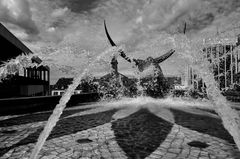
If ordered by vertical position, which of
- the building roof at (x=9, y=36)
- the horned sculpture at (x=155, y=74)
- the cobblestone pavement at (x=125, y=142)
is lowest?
the cobblestone pavement at (x=125, y=142)

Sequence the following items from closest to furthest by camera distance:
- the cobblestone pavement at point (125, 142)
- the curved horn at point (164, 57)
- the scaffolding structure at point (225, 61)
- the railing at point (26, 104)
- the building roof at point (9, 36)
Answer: the cobblestone pavement at point (125, 142) → the railing at point (26, 104) → the building roof at point (9, 36) → the curved horn at point (164, 57) → the scaffolding structure at point (225, 61)

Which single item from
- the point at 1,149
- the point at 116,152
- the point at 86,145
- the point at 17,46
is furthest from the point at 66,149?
the point at 17,46

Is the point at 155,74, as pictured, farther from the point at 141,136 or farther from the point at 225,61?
the point at 225,61

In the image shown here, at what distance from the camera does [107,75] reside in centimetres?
1886

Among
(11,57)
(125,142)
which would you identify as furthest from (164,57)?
(11,57)

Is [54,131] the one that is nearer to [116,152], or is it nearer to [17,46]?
[116,152]

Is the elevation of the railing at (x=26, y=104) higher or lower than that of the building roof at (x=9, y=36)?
lower

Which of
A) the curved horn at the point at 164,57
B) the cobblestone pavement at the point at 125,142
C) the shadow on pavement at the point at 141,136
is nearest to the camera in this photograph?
the cobblestone pavement at the point at 125,142

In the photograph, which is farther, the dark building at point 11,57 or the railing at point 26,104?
the dark building at point 11,57

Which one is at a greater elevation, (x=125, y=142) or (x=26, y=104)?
(x=26, y=104)

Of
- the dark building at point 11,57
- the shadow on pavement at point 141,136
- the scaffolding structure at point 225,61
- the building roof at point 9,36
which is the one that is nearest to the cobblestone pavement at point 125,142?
the shadow on pavement at point 141,136

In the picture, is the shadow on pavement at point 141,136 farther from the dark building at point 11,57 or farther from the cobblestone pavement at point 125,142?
the dark building at point 11,57

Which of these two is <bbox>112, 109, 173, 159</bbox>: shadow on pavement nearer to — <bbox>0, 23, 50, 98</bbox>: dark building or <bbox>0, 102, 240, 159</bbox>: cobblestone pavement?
<bbox>0, 102, 240, 159</bbox>: cobblestone pavement

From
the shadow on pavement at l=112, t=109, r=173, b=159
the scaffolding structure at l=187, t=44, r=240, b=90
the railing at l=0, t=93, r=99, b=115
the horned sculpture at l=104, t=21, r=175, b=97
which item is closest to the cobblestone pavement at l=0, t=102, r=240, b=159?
the shadow on pavement at l=112, t=109, r=173, b=159
